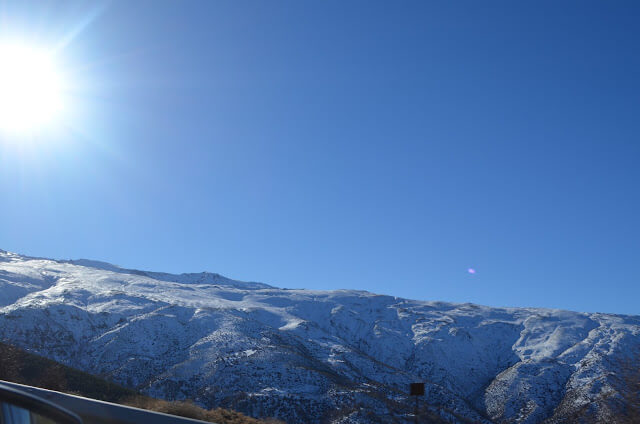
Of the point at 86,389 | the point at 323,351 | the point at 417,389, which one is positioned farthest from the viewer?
the point at 323,351

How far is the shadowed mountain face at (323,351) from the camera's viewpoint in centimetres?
6538

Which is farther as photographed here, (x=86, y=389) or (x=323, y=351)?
(x=323, y=351)

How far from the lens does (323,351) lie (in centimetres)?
9988

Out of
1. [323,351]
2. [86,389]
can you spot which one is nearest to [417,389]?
[86,389]

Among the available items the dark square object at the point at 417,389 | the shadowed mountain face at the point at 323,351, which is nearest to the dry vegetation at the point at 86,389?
the dark square object at the point at 417,389

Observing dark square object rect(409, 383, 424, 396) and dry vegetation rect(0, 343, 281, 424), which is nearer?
dark square object rect(409, 383, 424, 396)

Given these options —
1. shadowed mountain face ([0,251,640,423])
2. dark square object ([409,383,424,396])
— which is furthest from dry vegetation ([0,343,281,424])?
shadowed mountain face ([0,251,640,423])

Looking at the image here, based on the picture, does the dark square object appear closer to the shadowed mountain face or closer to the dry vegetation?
the dry vegetation

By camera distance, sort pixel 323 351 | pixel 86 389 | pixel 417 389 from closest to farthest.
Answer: pixel 417 389, pixel 86 389, pixel 323 351

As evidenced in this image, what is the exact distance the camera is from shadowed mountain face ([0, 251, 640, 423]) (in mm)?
65375

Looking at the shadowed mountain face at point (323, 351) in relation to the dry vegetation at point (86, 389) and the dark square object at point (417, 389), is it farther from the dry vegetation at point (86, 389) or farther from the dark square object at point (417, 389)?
the dark square object at point (417, 389)

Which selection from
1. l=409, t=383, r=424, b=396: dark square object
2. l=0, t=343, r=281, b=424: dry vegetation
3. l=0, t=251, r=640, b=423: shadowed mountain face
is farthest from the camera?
l=0, t=251, r=640, b=423: shadowed mountain face

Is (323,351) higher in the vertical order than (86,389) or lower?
lower

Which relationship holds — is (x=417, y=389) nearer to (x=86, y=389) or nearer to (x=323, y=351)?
(x=86, y=389)
